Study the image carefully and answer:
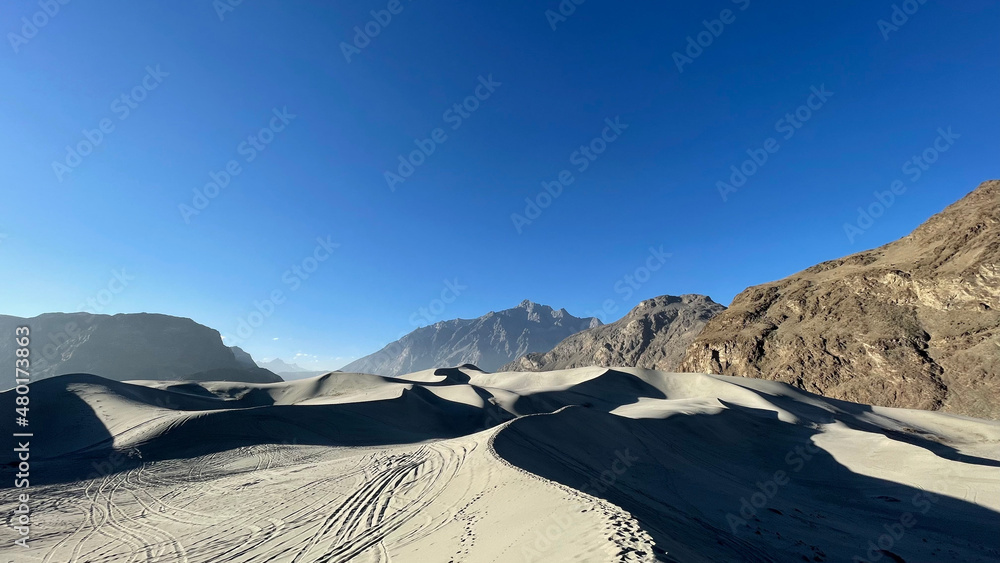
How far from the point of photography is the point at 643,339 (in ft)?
332

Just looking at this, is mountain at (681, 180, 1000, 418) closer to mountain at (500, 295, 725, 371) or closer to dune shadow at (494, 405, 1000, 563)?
dune shadow at (494, 405, 1000, 563)

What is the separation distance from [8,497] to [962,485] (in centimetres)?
2913

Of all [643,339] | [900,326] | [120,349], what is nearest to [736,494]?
[900,326]

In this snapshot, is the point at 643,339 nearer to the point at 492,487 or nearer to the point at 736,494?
the point at 736,494

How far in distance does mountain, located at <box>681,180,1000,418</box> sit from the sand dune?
35.8 ft

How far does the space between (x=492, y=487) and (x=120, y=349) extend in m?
140

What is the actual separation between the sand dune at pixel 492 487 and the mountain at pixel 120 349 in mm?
89304

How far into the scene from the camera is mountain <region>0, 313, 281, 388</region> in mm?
97812

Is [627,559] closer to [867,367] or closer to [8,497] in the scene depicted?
[8,497]

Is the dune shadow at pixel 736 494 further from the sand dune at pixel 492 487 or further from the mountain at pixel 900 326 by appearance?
the mountain at pixel 900 326

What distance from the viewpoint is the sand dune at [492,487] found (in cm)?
641

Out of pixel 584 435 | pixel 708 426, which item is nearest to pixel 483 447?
pixel 584 435

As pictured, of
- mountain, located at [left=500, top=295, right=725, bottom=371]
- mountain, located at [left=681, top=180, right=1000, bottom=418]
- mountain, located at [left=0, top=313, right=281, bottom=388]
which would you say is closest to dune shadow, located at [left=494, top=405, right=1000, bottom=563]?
mountain, located at [left=681, top=180, right=1000, bottom=418]

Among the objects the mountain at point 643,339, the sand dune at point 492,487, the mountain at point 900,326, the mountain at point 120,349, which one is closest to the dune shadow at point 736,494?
the sand dune at point 492,487
